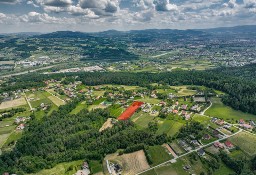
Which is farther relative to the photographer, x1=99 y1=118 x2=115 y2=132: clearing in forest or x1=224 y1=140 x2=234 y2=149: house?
x1=99 y1=118 x2=115 y2=132: clearing in forest

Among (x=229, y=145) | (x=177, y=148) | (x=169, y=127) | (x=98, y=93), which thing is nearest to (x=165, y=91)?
(x=98, y=93)

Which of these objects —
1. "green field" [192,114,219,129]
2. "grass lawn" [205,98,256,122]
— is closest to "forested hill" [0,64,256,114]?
"grass lawn" [205,98,256,122]

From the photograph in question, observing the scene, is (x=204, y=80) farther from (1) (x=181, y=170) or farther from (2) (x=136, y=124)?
(1) (x=181, y=170)

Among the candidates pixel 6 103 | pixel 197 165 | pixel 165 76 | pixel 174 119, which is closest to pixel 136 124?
pixel 174 119

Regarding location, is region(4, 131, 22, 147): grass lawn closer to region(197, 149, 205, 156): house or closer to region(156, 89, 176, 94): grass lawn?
region(197, 149, 205, 156): house

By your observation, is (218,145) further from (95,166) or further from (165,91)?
(165,91)

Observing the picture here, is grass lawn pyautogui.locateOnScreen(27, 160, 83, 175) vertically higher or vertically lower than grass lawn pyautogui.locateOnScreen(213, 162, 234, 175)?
lower
